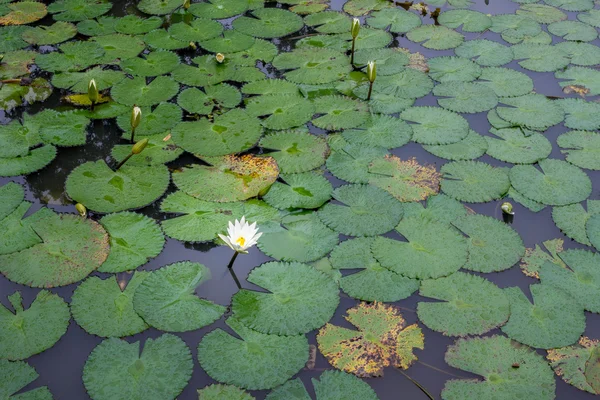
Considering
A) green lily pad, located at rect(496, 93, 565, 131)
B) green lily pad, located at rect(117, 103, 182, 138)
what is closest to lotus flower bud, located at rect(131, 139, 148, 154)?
green lily pad, located at rect(117, 103, 182, 138)

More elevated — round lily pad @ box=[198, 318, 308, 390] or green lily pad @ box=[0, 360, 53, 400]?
round lily pad @ box=[198, 318, 308, 390]

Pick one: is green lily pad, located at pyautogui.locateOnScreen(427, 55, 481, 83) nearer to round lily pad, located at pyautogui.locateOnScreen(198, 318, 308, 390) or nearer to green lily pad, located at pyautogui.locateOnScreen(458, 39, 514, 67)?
green lily pad, located at pyautogui.locateOnScreen(458, 39, 514, 67)

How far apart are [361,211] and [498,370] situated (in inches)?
45.7

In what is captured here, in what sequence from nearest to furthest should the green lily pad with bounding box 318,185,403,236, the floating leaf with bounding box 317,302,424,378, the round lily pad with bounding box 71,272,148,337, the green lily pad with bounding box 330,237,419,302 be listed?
the floating leaf with bounding box 317,302,424,378
the round lily pad with bounding box 71,272,148,337
the green lily pad with bounding box 330,237,419,302
the green lily pad with bounding box 318,185,403,236

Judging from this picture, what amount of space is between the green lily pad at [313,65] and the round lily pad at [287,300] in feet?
6.37

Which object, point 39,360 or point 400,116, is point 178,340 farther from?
point 400,116

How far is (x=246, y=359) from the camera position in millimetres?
2625

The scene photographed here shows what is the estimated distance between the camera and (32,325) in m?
2.77

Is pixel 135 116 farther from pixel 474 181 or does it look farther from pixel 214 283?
pixel 474 181

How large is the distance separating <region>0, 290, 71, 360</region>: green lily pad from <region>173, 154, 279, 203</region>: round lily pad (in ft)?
3.28

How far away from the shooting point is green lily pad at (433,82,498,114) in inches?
165

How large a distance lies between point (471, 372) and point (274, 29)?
11.7ft

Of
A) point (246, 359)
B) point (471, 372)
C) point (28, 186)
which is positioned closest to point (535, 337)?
point (471, 372)

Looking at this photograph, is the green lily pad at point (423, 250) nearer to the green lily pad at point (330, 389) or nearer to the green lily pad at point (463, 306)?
the green lily pad at point (463, 306)
